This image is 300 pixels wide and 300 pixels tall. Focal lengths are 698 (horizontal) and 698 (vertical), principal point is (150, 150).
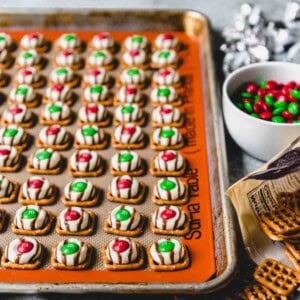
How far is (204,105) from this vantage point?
4.62 ft

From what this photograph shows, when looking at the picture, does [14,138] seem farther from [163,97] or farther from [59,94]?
[163,97]

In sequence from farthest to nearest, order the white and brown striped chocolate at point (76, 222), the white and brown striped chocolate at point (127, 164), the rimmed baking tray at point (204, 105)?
the white and brown striped chocolate at point (127, 164)
the white and brown striped chocolate at point (76, 222)
the rimmed baking tray at point (204, 105)

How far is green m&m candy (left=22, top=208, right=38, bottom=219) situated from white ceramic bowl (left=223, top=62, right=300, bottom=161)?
1.29 ft

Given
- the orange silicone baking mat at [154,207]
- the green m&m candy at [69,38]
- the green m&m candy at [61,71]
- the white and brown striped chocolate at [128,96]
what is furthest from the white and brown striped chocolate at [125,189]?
the green m&m candy at [69,38]

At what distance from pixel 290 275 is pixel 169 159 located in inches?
12.2

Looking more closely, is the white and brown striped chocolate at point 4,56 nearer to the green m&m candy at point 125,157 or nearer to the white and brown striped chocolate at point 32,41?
the white and brown striped chocolate at point 32,41

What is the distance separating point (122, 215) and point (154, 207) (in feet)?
0.24

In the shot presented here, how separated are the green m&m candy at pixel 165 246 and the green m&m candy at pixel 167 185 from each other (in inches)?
4.7

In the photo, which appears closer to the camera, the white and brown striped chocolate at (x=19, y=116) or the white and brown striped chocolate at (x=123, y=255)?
the white and brown striped chocolate at (x=123, y=255)

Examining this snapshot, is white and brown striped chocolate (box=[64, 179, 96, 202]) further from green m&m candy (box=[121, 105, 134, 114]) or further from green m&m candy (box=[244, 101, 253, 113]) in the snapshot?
green m&m candy (box=[244, 101, 253, 113])

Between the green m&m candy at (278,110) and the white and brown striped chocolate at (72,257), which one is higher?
the green m&m candy at (278,110)

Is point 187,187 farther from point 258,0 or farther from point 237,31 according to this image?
point 258,0

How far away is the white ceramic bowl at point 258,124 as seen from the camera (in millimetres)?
1230

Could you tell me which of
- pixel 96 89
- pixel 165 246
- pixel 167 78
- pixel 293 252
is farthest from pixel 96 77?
pixel 293 252
